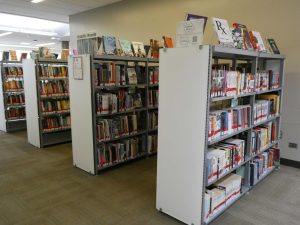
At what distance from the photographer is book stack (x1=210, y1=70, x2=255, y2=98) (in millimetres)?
2297

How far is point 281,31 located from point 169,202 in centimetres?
317

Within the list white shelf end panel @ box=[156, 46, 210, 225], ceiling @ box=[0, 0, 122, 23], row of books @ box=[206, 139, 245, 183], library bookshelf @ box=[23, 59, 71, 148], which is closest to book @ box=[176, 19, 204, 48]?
white shelf end panel @ box=[156, 46, 210, 225]

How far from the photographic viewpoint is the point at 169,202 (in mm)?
2506

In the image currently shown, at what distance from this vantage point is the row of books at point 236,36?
2.38 meters

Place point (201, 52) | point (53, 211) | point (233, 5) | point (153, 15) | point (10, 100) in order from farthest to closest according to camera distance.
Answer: point (10, 100), point (153, 15), point (233, 5), point (53, 211), point (201, 52)

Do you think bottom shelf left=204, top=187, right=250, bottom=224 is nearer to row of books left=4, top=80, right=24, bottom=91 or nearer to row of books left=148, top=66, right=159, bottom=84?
row of books left=148, top=66, right=159, bottom=84

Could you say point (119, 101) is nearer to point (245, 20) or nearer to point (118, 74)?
point (118, 74)

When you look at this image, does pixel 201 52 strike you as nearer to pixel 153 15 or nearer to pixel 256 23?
pixel 256 23

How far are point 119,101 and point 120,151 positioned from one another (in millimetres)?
798

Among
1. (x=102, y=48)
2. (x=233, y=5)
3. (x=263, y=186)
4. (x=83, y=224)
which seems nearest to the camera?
(x=83, y=224)

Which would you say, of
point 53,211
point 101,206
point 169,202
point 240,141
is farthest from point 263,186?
point 53,211

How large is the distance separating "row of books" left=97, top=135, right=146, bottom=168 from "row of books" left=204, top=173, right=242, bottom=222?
1722 millimetres

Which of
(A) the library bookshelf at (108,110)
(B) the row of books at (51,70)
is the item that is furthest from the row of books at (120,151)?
(B) the row of books at (51,70)

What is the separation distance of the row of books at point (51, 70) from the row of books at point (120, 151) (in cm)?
219
